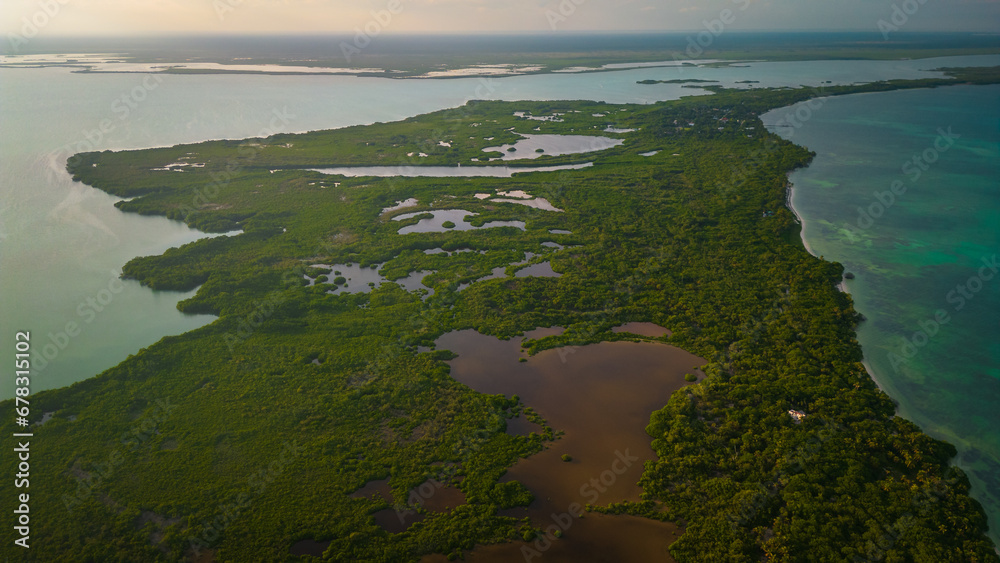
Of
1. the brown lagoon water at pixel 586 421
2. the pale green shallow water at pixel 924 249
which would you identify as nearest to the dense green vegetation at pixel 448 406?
the brown lagoon water at pixel 586 421

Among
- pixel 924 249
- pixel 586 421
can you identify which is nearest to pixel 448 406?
pixel 586 421

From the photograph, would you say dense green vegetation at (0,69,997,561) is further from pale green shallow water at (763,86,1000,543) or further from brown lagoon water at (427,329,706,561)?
pale green shallow water at (763,86,1000,543)

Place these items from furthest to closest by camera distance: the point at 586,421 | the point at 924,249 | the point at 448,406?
1. the point at 924,249
2. the point at 448,406
3. the point at 586,421

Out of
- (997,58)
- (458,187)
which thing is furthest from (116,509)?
(997,58)

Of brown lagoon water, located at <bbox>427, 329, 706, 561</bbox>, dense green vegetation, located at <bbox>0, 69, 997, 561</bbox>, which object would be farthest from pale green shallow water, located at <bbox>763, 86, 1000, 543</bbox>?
brown lagoon water, located at <bbox>427, 329, 706, 561</bbox>

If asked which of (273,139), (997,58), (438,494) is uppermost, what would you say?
(997,58)

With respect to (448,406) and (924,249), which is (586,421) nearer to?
(448,406)

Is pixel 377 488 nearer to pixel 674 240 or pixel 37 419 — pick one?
pixel 37 419
